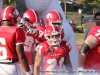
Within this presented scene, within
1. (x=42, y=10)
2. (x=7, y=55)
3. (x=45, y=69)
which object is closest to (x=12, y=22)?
Answer: (x=7, y=55)

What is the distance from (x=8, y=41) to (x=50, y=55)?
34 centimetres

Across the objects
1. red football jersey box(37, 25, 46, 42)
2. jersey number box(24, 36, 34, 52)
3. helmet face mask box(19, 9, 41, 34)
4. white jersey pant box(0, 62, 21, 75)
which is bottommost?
white jersey pant box(0, 62, 21, 75)

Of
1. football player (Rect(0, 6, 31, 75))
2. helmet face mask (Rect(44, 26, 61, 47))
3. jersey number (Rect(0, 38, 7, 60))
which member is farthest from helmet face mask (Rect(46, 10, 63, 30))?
jersey number (Rect(0, 38, 7, 60))

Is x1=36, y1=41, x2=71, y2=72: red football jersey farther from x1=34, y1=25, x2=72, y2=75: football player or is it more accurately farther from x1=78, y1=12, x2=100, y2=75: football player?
x1=78, y1=12, x2=100, y2=75: football player

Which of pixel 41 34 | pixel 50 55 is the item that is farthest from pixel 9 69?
pixel 41 34

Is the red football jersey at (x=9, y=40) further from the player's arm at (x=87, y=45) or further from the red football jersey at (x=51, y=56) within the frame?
the player's arm at (x=87, y=45)

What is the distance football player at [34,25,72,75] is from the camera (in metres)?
2.43

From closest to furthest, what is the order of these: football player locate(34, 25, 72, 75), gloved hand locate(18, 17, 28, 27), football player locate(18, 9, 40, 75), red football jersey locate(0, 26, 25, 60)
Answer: red football jersey locate(0, 26, 25, 60) < football player locate(34, 25, 72, 75) < gloved hand locate(18, 17, 28, 27) < football player locate(18, 9, 40, 75)

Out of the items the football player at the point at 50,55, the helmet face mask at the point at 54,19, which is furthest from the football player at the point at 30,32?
the football player at the point at 50,55

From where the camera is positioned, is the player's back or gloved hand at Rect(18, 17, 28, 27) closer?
the player's back

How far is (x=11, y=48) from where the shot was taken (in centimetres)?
233

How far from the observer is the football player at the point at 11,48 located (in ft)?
7.54

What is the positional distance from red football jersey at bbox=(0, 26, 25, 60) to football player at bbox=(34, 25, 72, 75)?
0.62ft

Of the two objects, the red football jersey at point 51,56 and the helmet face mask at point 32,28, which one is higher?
the helmet face mask at point 32,28
